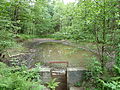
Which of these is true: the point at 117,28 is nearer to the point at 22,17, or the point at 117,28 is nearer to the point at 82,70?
the point at 82,70

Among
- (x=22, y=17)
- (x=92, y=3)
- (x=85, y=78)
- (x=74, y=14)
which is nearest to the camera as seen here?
(x=92, y=3)

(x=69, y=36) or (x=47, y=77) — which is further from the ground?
(x=69, y=36)

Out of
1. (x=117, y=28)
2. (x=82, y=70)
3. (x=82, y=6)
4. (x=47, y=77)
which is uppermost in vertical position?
(x=82, y=6)

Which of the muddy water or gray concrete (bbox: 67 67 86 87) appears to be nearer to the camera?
gray concrete (bbox: 67 67 86 87)

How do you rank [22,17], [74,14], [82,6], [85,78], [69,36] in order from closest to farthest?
[82,6], [74,14], [69,36], [85,78], [22,17]

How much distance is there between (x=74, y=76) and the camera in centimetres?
262

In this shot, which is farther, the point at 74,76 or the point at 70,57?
the point at 70,57

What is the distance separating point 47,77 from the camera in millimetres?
2684

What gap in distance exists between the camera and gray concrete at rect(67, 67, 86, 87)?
260 centimetres

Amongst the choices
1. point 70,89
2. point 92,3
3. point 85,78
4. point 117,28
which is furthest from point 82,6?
point 70,89

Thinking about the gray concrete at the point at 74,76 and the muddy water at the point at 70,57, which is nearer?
the gray concrete at the point at 74,76

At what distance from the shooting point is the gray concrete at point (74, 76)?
2598 mm

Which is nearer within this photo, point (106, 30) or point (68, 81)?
point (106, 30)

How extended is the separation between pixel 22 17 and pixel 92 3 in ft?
24.1
